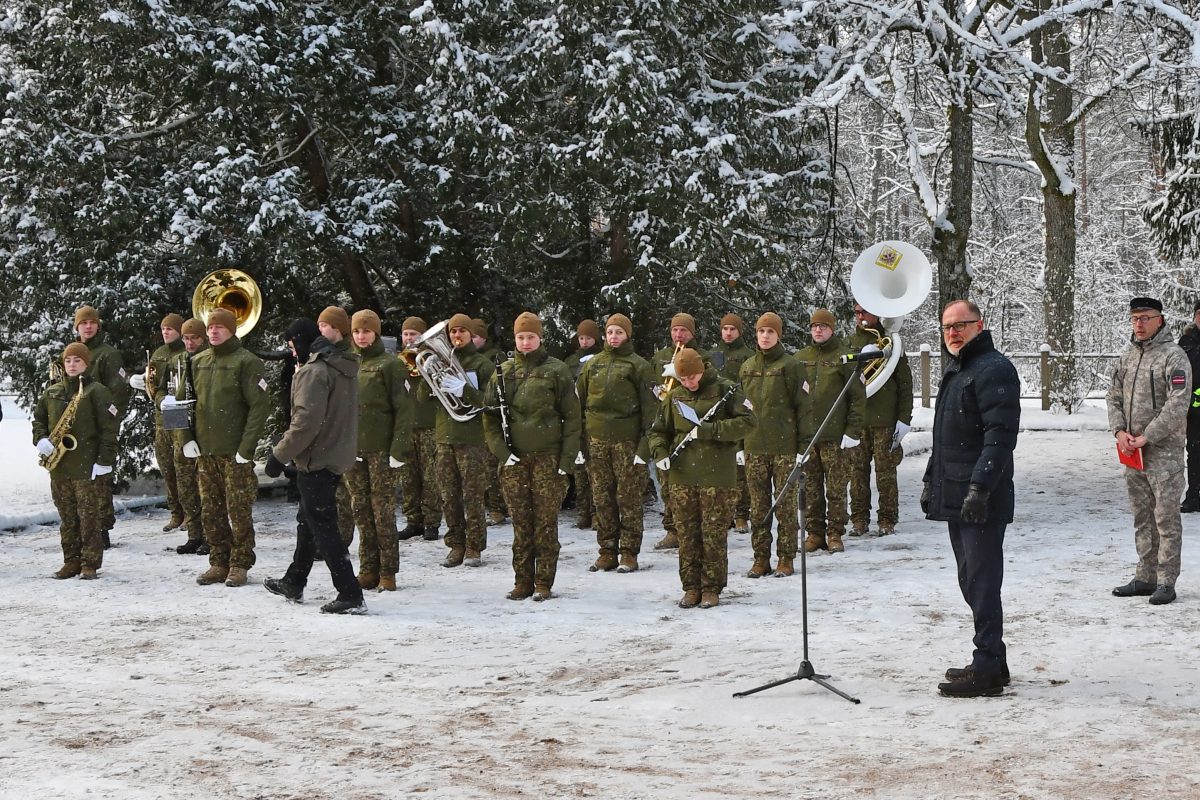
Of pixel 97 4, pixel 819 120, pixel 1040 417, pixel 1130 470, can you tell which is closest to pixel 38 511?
pixel 97 4

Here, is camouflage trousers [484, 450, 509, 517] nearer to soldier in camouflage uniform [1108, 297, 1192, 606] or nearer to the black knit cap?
the black knit cap

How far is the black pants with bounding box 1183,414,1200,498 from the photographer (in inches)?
496

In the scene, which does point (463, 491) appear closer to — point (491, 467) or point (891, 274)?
point (491, 467)

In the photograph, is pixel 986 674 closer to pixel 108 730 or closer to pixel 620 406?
pixel 108 730

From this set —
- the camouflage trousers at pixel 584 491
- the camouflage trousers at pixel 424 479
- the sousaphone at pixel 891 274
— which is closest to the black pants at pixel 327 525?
the camouflage trousers at pixel 424 479

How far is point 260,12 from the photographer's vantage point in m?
13.8

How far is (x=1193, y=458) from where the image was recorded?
41.7ft

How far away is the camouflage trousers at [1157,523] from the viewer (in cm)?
859

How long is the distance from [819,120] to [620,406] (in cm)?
573

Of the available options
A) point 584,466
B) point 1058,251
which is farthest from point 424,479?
point 1058,251

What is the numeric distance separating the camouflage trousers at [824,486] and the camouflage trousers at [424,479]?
137 inches

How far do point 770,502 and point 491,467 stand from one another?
3724mm

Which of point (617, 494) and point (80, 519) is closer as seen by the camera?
point (80, 519)

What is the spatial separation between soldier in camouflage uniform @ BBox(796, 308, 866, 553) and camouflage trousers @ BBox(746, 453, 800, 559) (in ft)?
2.54
